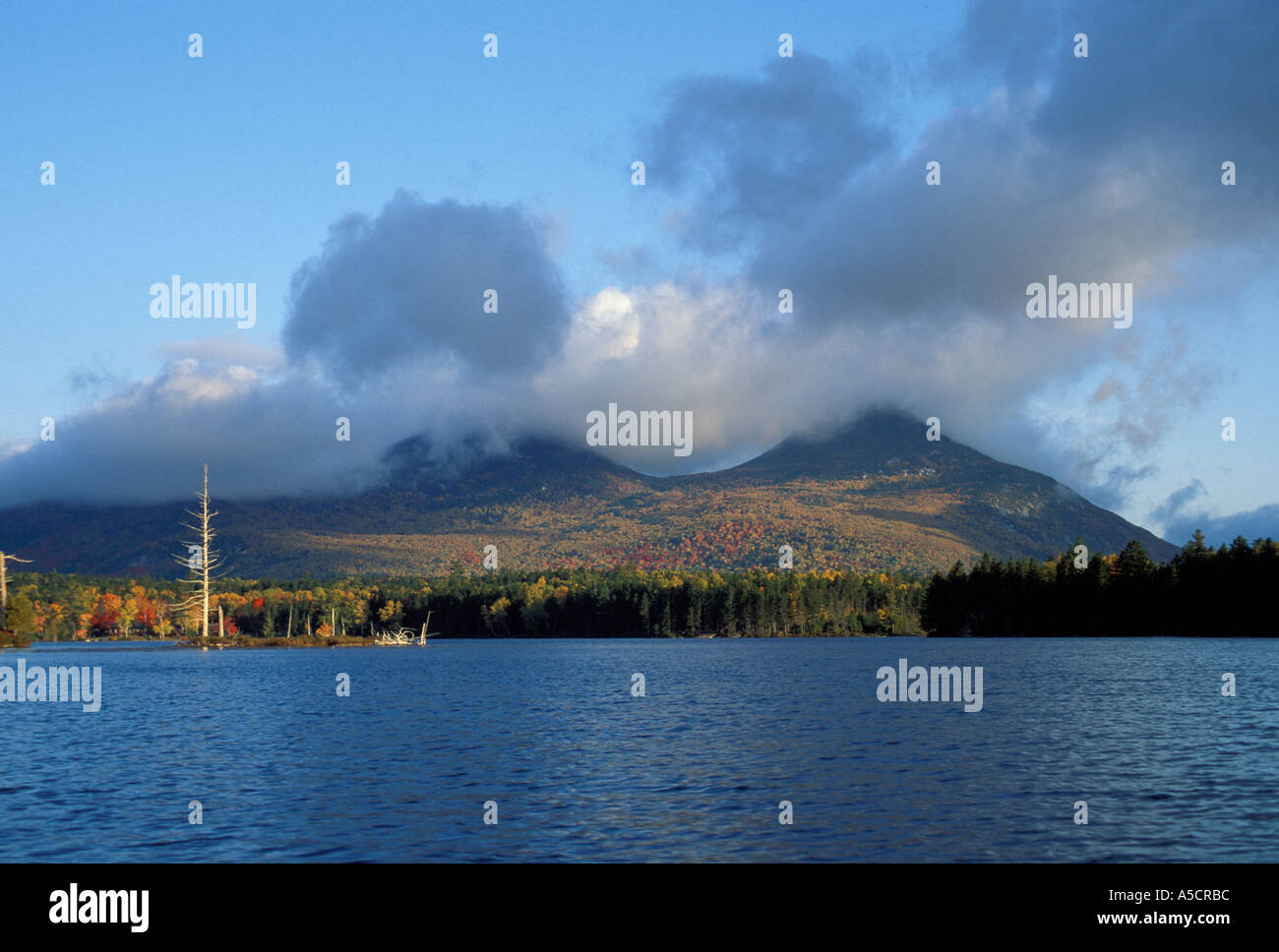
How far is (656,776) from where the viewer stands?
163ft

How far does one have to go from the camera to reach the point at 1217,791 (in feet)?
145

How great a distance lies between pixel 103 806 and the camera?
4372 centimetres

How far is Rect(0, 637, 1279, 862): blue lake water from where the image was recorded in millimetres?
35625

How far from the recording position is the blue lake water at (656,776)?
35625 millimetres
